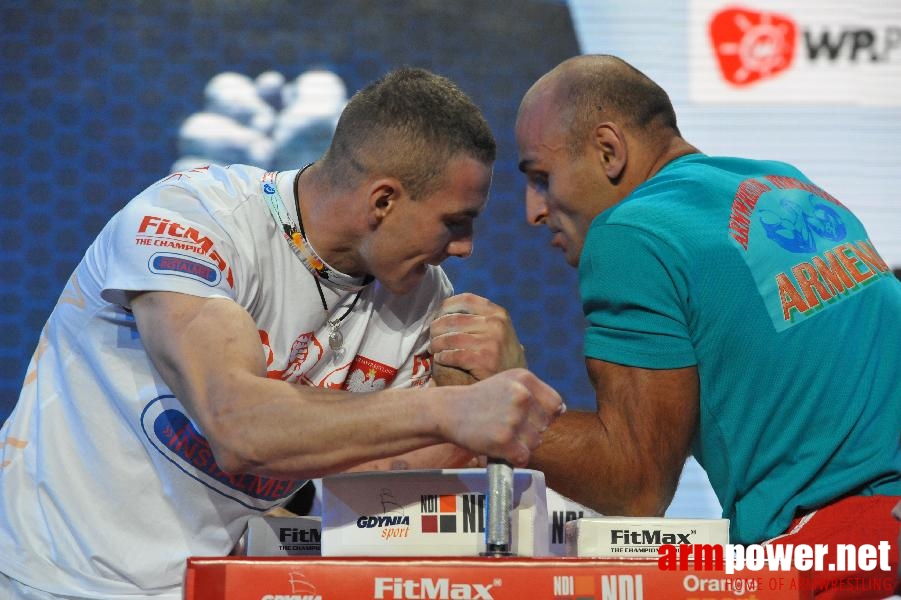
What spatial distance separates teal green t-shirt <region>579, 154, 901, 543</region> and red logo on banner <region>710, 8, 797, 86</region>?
1873 millimetres

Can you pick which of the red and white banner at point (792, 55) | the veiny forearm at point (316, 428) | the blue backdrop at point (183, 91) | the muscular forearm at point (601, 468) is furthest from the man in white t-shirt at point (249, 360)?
the red and white banner at point (792, 55)

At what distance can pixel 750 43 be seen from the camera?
3.23 m

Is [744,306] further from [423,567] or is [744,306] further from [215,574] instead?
[215,574]

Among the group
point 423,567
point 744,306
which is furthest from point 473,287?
point 423,567

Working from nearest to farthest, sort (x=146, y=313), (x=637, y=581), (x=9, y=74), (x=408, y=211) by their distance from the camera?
1. (x=637, y=581)
2. (x=146, y=313)
3. (x=408, y=211)
4. (x=9, y=74)

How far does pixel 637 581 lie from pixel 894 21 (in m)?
2.94

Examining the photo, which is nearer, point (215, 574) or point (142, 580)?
point (215, 574)

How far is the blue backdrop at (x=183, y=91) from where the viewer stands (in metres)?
3.15

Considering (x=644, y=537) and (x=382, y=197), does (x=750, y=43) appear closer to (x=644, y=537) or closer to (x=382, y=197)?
(x=382, y=197)

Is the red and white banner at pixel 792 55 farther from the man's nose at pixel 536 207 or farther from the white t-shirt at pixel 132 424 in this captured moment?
the white t-shirt at pixel 132 424

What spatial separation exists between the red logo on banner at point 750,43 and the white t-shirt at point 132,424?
2.13 meters

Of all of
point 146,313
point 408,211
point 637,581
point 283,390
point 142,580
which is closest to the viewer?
point 637,581

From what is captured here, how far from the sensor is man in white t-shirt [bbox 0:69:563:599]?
45.8 inches

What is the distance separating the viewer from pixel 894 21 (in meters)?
3.31
